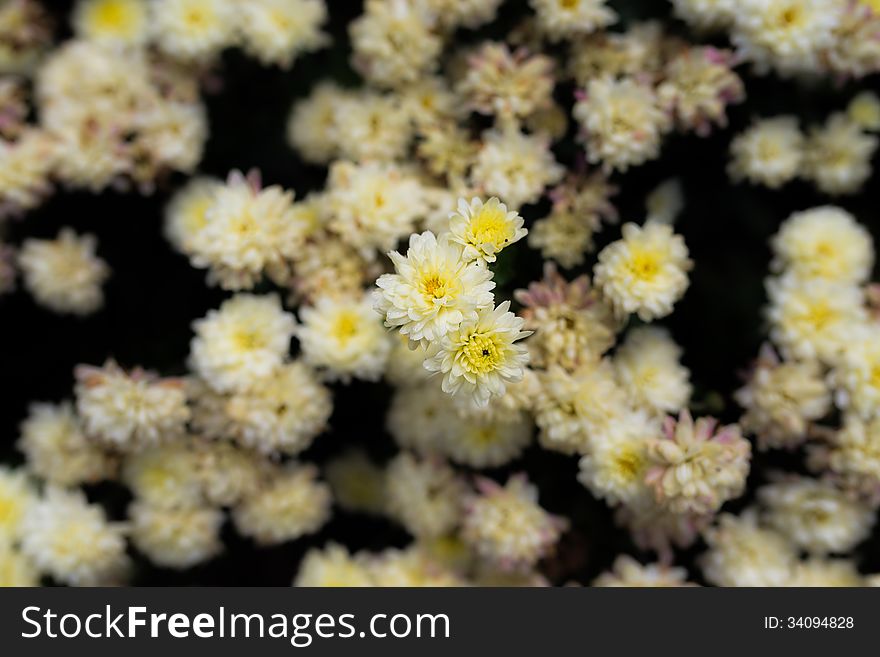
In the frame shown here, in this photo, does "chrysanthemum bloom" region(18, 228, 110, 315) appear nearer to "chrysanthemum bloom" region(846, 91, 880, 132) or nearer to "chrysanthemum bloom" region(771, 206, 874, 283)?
"chrysanthemum bloom" region(771, 206, 874, 283)

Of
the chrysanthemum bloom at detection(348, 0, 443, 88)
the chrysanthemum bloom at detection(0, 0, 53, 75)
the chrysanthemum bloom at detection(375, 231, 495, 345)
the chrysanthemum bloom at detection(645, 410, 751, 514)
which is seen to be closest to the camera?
the chrysanthemum bloom at detection(375, 231, 495, 345)

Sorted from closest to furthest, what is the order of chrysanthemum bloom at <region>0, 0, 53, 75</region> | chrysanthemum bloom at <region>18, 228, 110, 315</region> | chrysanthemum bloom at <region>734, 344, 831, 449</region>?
chrysanthemum bloom at <region>734, 344, 831, 449</region> → chrysanthemum bloom at <region>18, 228, 110, 315</region> → chrysanthemum bloom at <region>0, 0, 53, 75</region>

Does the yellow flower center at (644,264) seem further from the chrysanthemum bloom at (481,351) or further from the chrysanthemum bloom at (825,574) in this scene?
the chrysanthemum bloom at (825,574)

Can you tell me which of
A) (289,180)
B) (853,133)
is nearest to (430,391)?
(289,180)

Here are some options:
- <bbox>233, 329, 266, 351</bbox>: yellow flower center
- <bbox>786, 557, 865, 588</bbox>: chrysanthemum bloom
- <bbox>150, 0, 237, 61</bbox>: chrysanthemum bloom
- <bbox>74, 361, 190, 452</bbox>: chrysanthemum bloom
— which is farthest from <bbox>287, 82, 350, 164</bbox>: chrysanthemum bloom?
<bbox>786, 557, 865, 588</bbox>: chrysanthemum bloom

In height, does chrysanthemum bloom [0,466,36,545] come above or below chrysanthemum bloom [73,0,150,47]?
below

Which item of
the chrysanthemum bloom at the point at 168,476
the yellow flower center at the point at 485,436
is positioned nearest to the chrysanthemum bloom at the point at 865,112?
the yellow flower center at the point at 485,436

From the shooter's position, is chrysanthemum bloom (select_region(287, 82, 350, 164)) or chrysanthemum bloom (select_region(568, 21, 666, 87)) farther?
chrysanthemum bloom (select_region(287, 82, 350, 164))

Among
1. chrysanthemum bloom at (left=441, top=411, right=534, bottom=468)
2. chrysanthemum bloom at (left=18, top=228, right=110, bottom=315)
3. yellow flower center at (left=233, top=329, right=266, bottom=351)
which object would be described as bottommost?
chrysanthemum bloom at (left=441, top=411, right=534, bottom=468)
